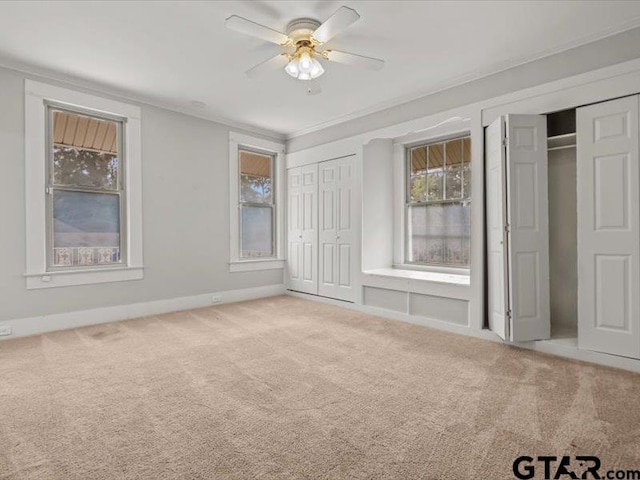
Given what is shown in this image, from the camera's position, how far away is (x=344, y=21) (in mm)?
2412

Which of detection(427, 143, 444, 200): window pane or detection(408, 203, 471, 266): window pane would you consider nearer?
detection(408, 203, 471, 266): window pane

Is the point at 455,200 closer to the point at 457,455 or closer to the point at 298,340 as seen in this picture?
the point at 298,340

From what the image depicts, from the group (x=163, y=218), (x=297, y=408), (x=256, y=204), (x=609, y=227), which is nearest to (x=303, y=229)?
(x=256, y=204)

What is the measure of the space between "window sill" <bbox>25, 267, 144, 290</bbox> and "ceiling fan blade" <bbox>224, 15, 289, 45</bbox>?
3108mm

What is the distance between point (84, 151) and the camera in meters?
4.06

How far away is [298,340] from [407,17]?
3006 millimetres

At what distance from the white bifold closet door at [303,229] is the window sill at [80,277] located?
2.39 metres

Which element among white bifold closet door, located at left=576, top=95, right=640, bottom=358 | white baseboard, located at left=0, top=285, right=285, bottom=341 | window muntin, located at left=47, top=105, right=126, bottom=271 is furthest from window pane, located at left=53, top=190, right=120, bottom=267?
white bifold closet door, located at left=576, top=95, right=640, bottom=358

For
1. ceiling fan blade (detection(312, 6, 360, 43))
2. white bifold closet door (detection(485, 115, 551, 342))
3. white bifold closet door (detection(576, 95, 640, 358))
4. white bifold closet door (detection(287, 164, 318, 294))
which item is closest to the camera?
ceiling fan blade (detection(312, 6, 360, 43))

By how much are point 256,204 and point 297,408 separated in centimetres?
407

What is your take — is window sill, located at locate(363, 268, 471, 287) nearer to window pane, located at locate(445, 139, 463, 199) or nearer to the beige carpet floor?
the beige carpet floor

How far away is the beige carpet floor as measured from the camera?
1.67 meters

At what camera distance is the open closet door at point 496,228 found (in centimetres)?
325

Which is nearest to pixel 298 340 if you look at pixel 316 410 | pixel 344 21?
pixel 316 410
